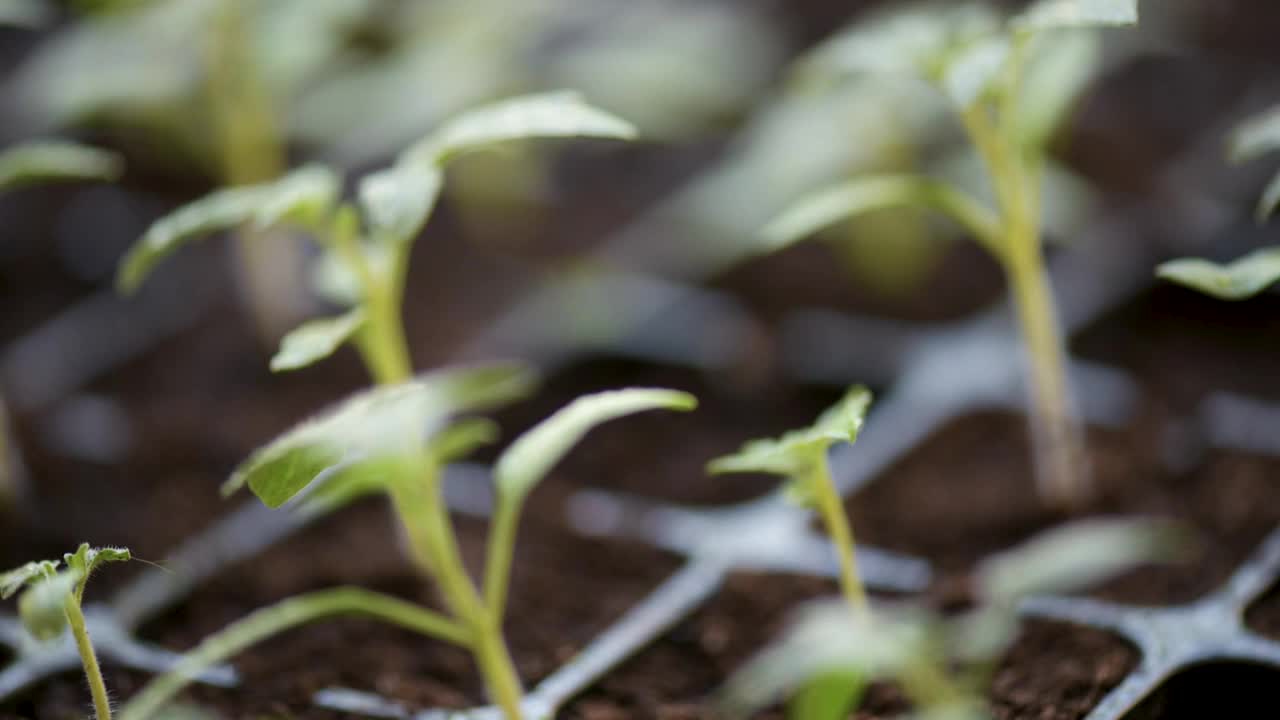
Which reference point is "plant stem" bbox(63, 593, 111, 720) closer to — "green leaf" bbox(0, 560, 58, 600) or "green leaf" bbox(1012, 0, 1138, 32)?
"green leaf" bbox(0, 560, 58, 600)

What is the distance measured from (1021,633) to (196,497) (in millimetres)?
595

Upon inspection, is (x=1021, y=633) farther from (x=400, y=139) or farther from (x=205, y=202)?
(x=400, y=139)

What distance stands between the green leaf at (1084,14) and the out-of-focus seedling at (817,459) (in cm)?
18

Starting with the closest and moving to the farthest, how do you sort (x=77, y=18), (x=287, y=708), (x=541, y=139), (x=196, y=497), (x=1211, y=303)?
(x=287, y=708), (x=196, y=497), (x=1211, y=303), (x=541, y=139), (x=77, y=18)

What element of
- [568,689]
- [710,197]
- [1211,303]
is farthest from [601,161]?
[568,689]

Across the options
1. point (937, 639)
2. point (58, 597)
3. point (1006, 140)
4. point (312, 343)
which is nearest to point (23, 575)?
point (58, 597)

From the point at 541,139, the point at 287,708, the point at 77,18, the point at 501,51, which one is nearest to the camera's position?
the point at 287,708

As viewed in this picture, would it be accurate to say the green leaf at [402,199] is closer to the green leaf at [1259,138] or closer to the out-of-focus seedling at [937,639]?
the out-of-focus seedling at [937,639]

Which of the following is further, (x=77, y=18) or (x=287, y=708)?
(x=77, y=18)

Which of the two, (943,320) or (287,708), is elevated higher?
(943,320)

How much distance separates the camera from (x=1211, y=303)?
1153mm

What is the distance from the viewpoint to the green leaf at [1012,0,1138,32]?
1.92ft

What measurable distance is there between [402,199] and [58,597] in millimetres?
214

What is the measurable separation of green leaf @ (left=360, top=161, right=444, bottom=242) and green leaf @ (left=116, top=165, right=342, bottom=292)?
80mm
